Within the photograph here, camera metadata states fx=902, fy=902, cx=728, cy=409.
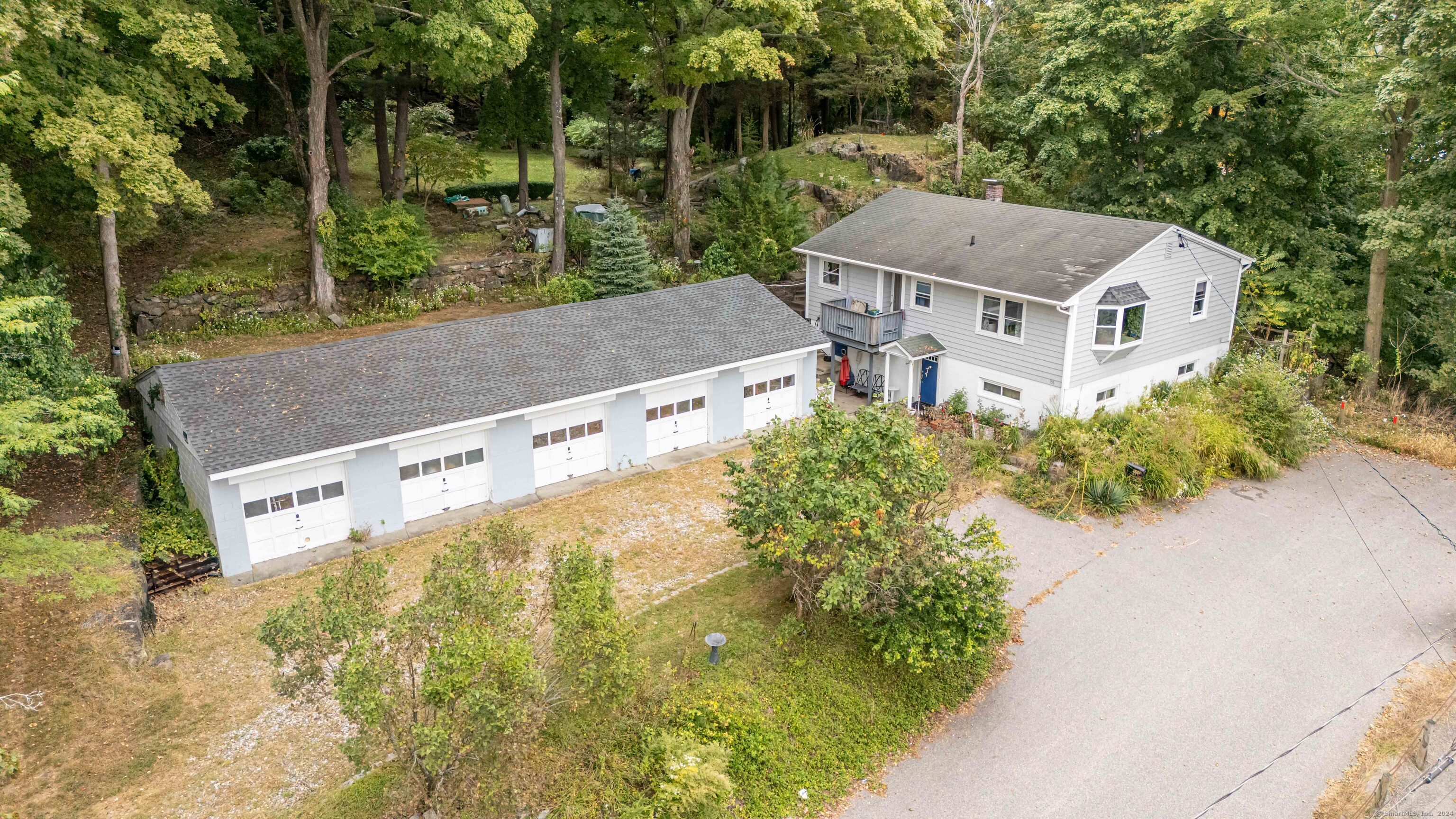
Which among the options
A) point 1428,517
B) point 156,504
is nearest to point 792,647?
point 156,504

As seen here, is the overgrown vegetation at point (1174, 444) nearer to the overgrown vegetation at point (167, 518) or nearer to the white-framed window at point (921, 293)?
the white-framed window at point (921, 293)

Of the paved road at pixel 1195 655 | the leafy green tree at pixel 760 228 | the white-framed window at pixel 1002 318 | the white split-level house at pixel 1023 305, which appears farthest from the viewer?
the leafy green tree at pixel 760 228

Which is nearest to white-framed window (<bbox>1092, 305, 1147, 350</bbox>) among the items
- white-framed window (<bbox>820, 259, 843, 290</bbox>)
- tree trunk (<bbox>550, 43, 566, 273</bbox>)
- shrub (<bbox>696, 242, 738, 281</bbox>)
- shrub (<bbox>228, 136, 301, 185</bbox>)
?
white-framed window (<bbox>820, 259, 843, 290</bbox>)

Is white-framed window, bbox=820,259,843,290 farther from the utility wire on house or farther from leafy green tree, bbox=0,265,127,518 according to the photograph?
leafy green tree, bbox=0,265,127,518

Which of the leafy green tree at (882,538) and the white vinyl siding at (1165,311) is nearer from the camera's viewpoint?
the leafy green tree at (882,538)

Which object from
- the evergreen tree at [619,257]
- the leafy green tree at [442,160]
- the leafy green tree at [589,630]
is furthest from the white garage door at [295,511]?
the leafy green tree at [442,160]

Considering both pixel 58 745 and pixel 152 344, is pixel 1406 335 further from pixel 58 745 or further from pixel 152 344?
pixel 152 344
